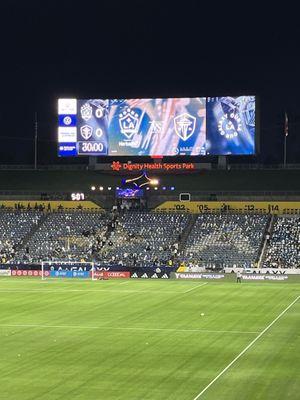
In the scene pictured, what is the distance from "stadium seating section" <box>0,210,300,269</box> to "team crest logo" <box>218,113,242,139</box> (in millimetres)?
9923

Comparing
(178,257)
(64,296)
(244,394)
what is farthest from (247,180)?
(244,394)

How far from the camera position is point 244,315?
4447 cm

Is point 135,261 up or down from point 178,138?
down

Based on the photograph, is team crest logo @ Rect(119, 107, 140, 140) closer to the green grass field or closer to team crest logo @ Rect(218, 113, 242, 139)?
team crest logo @ Rect(218, 113, 242, 139)

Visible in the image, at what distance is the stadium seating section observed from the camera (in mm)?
76625

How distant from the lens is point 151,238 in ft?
269

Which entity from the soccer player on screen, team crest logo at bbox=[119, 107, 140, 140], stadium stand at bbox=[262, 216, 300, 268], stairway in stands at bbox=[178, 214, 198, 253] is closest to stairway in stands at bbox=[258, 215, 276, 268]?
stadium stand at bbox=[262, 216, 300, 268]

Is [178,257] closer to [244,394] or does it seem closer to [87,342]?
[87,342]

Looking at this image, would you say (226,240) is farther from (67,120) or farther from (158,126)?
(67,120)

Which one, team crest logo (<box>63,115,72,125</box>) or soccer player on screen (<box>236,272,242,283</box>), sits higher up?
team crest logo (<box>63,115,72,125</box>)

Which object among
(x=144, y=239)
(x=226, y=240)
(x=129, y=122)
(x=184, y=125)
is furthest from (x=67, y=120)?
(x=226, y=240)

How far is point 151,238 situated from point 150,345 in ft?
157

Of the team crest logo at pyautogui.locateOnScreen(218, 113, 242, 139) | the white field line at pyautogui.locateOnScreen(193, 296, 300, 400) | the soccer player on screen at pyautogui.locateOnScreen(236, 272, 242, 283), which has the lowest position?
the white field line at pyautogui.locateOnScreen(193, 296, 300, 400)

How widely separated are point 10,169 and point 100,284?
116 ft
